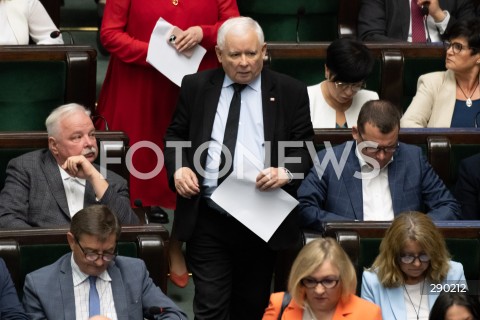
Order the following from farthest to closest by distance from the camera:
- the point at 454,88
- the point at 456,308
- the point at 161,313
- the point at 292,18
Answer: the point at 292,18, the point at 454,88, the point at 161,313, the point at 456,308

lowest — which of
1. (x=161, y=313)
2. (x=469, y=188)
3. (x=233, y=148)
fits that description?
(x=161, y=313)

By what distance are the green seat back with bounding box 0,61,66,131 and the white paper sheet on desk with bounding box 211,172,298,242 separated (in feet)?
2.20

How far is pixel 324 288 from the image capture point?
2.01 m

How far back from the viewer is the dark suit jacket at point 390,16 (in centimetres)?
310

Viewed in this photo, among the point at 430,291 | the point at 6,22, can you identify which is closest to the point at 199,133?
the point at 430,291

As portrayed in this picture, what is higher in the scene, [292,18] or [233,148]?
[292,18]

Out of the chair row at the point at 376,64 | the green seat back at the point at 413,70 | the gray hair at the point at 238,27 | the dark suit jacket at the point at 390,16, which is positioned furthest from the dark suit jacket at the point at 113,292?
the dark suit jacket at the point at 390,16

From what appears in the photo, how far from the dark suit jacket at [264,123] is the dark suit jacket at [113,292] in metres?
0.21

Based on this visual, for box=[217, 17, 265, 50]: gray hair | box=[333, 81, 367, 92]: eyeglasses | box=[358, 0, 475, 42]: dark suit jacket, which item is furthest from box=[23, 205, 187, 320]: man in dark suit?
box=[358, 0, 475, 42]: dark suit jacket

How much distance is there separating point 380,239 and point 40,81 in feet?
2.99

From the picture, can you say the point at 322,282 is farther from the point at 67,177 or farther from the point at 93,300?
the point at 67,177

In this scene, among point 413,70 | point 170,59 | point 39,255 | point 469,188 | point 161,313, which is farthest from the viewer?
point 413,70

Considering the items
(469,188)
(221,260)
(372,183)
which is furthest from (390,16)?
(221,260)

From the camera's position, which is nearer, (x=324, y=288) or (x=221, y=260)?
(x=324, y=288)
